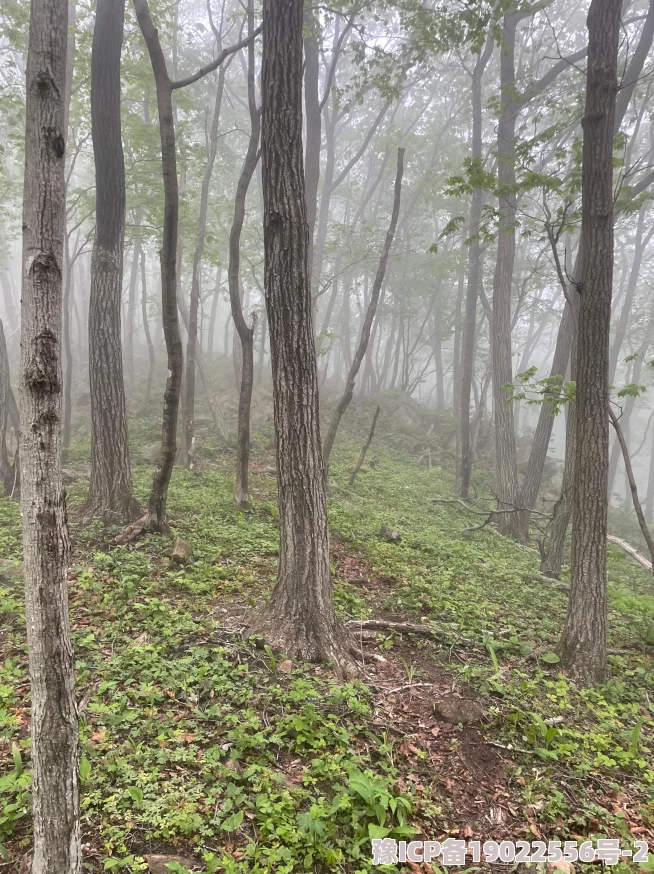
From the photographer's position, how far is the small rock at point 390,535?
782cm

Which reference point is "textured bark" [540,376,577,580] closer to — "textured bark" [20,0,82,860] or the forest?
the forest

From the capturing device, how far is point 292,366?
4.04 metres

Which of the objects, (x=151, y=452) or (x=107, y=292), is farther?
(x=151, y=452)

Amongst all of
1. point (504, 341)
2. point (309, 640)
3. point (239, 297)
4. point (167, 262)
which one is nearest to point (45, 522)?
point (309, 640)

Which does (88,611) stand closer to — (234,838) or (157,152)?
(234,838)

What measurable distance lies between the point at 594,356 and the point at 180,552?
16.8 feet

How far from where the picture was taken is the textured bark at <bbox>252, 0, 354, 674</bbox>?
155 inches

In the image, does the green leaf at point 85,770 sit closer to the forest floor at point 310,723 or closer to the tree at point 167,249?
the forest floor at point 310,723

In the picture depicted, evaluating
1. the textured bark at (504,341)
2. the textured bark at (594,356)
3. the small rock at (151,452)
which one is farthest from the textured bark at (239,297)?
the textured bark at (504,341)

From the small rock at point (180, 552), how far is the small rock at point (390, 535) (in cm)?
339

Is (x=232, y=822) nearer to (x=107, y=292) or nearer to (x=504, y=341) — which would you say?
(x=107, y=292)

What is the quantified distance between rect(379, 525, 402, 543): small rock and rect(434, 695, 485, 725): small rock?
381 cm

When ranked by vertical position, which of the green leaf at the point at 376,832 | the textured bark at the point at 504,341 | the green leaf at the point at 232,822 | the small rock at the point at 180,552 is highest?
the textured bark at the point at 504,341

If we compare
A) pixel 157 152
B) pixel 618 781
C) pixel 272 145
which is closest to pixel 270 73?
pixel 272 145
